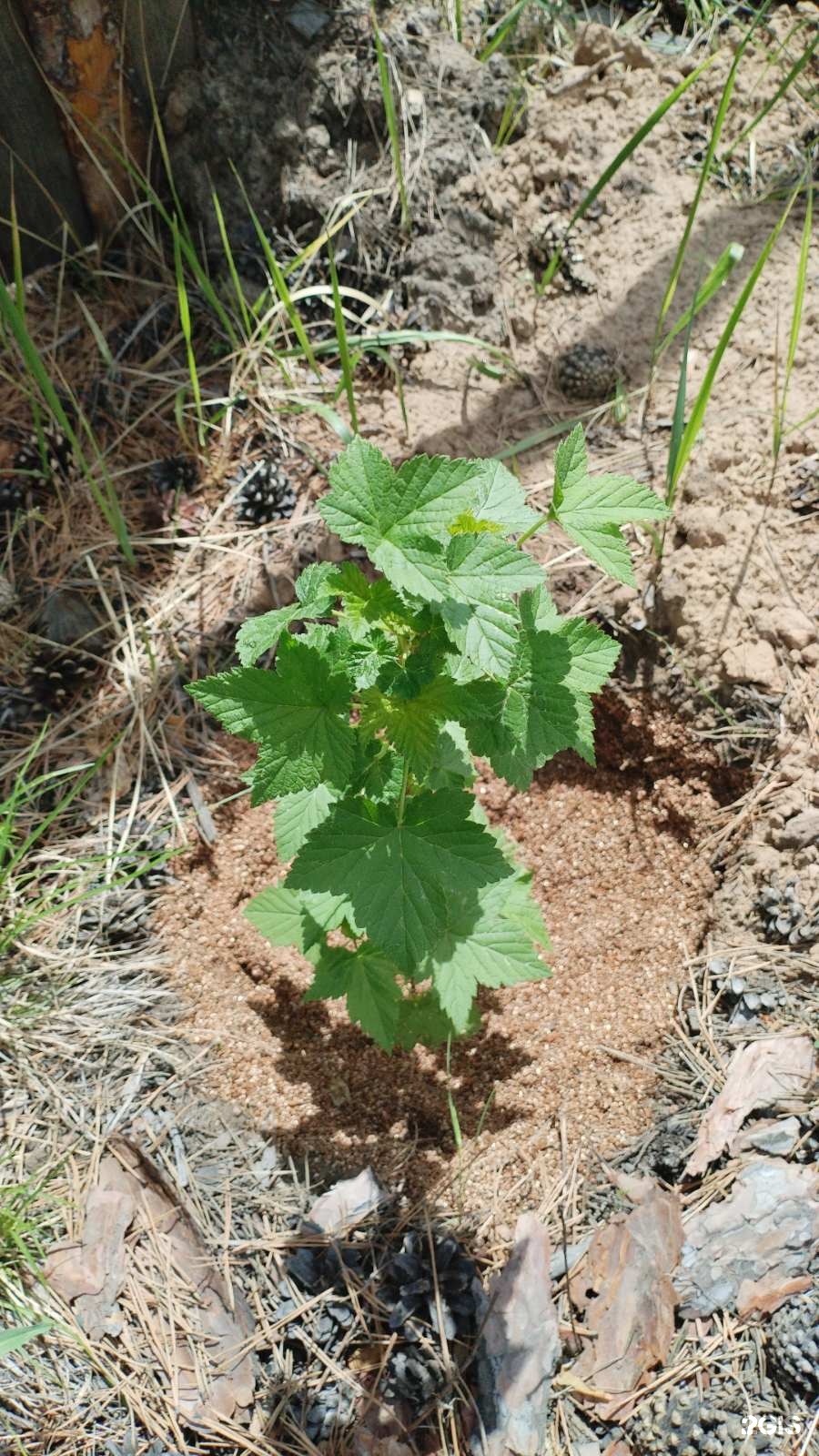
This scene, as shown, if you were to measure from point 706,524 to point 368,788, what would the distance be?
3.88 feet

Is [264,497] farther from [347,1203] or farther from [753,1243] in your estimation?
[753,1243]

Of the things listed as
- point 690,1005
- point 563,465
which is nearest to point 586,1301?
point 690,1005

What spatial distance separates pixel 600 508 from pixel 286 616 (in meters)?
0.47

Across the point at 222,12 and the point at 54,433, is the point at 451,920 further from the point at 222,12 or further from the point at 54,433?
the point at 222,12

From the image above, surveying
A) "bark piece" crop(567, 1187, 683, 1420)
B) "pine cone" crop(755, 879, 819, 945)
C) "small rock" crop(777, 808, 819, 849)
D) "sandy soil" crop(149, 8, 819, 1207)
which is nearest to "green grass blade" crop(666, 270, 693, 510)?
"sandy soil" crop(149, 8, 819, 1207)

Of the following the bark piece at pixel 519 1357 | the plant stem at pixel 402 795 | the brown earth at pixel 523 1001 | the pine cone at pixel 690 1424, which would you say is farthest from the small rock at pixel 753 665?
the pine cone at pixel 690 1424

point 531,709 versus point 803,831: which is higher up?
point 531,709

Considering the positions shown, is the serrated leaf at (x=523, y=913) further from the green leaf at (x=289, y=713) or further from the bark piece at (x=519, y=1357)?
the green leaf at (x=289, y=713)

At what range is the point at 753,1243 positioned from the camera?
5.84 ft

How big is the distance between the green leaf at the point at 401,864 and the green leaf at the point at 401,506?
15.1 inches

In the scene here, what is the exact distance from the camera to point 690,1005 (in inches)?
83.5

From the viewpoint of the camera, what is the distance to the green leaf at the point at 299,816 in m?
1.72

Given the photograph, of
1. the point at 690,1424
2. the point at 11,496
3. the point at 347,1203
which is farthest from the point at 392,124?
the point at 690,1424

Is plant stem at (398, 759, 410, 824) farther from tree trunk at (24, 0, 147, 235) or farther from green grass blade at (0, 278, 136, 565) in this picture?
tree trunk at (24, 0, 147, 235)
